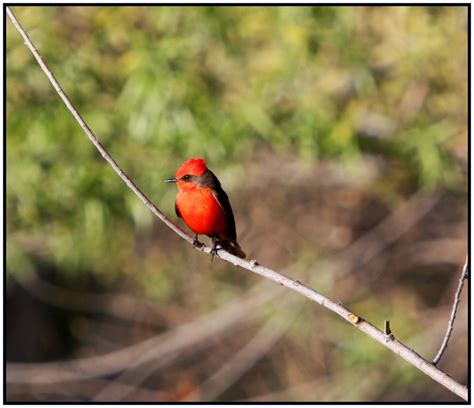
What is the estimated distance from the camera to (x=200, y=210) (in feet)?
11.6

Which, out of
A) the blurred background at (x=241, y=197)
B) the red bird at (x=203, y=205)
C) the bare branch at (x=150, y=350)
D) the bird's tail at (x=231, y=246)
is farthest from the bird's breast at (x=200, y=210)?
the bare branch at (x=150, y=350)

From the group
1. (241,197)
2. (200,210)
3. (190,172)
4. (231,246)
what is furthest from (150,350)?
(190,172)

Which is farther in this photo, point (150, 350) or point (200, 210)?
point (150, 350)

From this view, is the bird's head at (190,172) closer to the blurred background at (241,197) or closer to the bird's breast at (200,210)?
the bird's breast at (200,210)

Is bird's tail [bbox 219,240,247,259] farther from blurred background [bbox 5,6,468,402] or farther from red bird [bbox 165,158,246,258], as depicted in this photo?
blurred background [bbox 5,6,468,402]

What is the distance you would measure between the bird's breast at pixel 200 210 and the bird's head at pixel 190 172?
56mm

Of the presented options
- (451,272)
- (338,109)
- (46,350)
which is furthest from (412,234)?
(46,350)

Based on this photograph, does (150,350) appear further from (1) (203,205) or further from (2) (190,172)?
(2) (190,172)

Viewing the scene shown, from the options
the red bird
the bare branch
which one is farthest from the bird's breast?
the bare branch

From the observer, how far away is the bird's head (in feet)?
10.7

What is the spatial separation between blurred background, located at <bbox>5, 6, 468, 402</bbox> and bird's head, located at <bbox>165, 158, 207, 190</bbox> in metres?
3.18

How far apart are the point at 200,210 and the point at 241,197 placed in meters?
5.51

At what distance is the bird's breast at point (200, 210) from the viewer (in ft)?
11.5

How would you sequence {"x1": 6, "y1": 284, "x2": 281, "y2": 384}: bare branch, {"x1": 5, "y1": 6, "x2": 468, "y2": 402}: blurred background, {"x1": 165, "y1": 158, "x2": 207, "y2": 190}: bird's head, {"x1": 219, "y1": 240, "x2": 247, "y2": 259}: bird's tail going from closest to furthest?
1. {"x1": 165, "y1": 158, "x2": 207, "y2": 190}: bird's head
2. {"x1": 219, "y1": 240, "x2": 247, "y2": 259}: bird's tail
3. {"x1": 5, "y1": 6, "x2": 468, "y2": 402}: blurred background
4. {"x1": 6, "y1": 284, "x2": 281, "y2": 384}: bare branch
